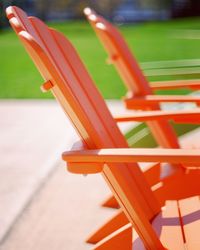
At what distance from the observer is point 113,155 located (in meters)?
1.72

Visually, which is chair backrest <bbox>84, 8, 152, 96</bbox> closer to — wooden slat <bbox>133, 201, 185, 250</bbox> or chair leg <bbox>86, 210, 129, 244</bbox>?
chair leg <bbox>86, 210, 129, 244</bbox>

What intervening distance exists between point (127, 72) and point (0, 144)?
7.04 ft

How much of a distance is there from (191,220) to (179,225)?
6 centimetres

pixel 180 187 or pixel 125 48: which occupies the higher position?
pixel 125 48

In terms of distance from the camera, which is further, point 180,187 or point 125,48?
point 125,48

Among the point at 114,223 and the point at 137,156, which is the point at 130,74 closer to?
the point at 114,223

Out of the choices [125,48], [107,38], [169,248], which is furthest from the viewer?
[125,48]

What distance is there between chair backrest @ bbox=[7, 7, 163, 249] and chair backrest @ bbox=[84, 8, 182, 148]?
68cm

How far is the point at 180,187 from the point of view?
2.49 meters

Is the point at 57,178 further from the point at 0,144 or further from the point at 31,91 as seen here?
the point at 31,91

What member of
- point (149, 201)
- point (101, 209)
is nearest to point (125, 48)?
point (101, 209)

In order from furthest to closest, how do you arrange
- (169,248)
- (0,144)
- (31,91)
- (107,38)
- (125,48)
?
1. (31,91)
2. (0,144)
3. (125,48)
4. (107,38)
5. (169,248)

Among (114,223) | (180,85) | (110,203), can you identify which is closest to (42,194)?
(110,203)

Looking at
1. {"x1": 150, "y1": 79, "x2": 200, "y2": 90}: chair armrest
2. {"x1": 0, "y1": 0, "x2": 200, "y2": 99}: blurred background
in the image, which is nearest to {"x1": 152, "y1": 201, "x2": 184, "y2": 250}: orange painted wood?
{"x1": 150, "y1": 79, "x2": 200, "y2": 90}: chair armrest
